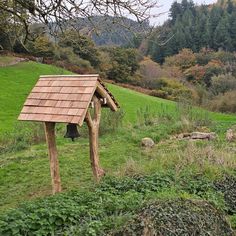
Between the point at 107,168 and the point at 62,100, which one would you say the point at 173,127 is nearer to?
the point at 107,168

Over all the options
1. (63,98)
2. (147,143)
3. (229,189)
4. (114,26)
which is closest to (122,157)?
(147,143)

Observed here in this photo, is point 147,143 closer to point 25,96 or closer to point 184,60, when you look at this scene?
point 25,96

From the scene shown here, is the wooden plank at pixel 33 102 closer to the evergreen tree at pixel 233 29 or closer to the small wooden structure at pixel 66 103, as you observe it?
the small wooden structure at pixel 66 103

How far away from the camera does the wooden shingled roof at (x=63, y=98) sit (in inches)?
295

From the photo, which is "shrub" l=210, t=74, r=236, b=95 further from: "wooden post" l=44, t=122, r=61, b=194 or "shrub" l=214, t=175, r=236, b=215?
"wooden post" l=44, t=122, r=61, b=194

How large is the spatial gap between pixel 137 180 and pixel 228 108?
2879 centimetres

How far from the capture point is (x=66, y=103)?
7711 millimetres

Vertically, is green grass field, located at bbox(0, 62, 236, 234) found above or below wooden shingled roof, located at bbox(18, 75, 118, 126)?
below

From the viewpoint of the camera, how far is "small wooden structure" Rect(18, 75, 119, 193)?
7547 millimetres

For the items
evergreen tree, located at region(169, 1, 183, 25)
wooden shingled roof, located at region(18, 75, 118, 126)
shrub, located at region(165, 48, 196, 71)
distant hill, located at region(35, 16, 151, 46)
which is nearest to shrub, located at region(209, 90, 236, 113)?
shrub, located at region(165, 48, 196, 71)

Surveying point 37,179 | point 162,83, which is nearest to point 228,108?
point 162,83

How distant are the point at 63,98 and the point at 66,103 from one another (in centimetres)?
19

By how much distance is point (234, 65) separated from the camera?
52094 millimetres

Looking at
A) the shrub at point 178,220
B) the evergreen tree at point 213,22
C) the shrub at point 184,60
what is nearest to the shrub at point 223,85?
the shrub at point 184,60
